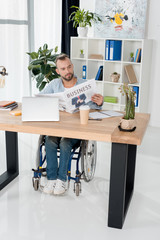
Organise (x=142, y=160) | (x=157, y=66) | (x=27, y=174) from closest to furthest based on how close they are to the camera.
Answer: (x=27, y=174) < (x=142, y=160) < (x=157, y=66)

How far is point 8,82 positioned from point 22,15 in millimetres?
1145

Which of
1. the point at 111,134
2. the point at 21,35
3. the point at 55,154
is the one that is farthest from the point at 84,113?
the point at 21,35

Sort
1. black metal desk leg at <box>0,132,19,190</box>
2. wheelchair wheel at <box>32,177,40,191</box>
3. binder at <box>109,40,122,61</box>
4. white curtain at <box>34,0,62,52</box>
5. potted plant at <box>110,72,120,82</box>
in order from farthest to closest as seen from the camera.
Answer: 1. white curtain at <box>34,0,62,52</box>
2. potted plant at <box>110,72,120,82</box>
3. binder at <box>109,40,122,61</box>
4. black metal desk leg at <box>0,132,19,190</box>
5. wheelchair wheel at <box>32,177,40,191</box>

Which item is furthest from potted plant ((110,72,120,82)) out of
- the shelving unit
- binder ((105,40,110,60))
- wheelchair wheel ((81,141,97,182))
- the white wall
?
wheelchair wheel ((81,141,97,182))

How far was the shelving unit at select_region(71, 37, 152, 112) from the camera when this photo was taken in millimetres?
4957

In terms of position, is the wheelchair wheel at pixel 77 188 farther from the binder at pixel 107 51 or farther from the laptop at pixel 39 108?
the binder at pixel 107 51

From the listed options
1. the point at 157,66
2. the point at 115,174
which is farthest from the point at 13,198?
the point at 157,66

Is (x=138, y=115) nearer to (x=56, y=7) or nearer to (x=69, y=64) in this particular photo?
(x=69, y=64)

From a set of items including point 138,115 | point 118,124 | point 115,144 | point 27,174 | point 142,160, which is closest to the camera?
point 115,144

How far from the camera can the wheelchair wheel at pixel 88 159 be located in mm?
2793

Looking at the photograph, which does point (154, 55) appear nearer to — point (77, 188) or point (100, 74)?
point (100, 74)

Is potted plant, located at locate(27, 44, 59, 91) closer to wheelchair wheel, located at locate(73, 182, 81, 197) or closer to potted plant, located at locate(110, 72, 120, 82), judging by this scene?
potted plant, located at locate(110, 72, 120, 82)

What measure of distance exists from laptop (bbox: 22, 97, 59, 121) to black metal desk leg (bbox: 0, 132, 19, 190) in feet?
2.38

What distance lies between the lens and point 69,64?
3031 mm
